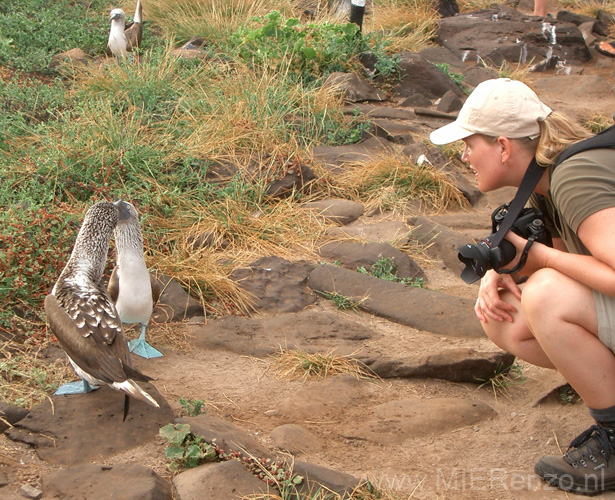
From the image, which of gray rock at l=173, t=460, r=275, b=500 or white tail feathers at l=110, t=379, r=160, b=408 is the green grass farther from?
gray rock at l=173, t=460, r=275, b=500

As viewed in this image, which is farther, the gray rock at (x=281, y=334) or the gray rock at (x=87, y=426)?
the gray rock at (x=281, y=334)

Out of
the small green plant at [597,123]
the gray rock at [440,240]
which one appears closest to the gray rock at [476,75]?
the small green plant at [597,123]

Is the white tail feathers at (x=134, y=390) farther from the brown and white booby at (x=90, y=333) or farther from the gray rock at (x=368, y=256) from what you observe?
the gray rock at (x=368, y=256)

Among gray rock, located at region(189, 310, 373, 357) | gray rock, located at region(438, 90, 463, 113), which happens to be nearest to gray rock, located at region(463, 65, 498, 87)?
gray rock, located at region(438, 90, 463, 113)

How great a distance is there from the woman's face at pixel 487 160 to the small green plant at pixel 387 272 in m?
2.19

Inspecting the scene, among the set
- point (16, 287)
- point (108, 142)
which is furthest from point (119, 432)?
point (108, 142)

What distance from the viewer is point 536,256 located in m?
3.10

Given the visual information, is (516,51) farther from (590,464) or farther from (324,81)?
(590,464)

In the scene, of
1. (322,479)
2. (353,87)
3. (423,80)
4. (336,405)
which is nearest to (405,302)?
(336,405)

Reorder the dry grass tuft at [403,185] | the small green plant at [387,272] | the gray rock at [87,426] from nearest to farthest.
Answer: the gray rock at [87,426] → the small green plant at [387,272] → the dry grass tuft at [403,185]

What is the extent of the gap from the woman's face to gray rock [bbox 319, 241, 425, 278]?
90.1 inches

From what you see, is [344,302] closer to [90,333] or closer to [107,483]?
[90,333]

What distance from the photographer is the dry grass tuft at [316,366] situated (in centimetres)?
414

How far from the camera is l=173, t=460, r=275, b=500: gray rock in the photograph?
285cm
